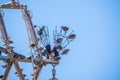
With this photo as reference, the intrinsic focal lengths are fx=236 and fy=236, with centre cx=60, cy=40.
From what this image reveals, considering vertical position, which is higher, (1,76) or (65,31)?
(65,31)

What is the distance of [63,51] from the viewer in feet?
35.0

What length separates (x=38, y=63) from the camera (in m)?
6.96

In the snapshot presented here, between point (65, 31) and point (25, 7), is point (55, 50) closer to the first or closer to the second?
point (65, 31)

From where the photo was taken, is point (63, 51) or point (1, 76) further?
point (63, 51)

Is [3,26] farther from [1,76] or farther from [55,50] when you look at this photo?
[55,50]

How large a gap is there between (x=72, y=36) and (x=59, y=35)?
34.2 inches

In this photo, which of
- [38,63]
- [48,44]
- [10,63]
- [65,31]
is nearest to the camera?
[10,63]

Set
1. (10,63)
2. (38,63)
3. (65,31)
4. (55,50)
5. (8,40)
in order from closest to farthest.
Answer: (8,40) → (10,63) → (38,63) → (55,50) → (65,31)

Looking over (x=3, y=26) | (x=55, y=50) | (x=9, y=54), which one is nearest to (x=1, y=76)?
(x=9, y=54)

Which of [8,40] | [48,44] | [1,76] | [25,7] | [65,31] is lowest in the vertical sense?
[1,76]

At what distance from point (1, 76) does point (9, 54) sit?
133 cm

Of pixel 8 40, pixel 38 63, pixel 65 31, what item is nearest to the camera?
pixel 8 40

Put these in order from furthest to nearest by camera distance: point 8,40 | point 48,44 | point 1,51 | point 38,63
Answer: point 48,44 < point 1,51 < point 38,63 < point 8,40

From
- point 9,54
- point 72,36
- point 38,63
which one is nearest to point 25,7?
point 9,54
